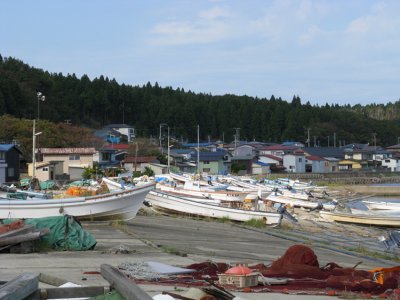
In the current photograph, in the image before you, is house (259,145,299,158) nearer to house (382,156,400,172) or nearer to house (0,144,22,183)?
house (382,156,400,172)

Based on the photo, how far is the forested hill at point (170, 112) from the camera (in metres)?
96.9

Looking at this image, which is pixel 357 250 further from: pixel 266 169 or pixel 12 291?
pixel 266 169

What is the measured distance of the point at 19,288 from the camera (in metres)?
4.30

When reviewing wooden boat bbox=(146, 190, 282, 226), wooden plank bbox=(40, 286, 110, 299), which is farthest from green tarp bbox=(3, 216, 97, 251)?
wooden boat bbox=(146, 190, 282, 226)

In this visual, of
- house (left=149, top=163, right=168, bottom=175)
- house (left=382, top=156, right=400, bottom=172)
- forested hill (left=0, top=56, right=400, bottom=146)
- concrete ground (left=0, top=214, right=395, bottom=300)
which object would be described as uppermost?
forested hill (left=0, top=56, right=400, bottom=146)

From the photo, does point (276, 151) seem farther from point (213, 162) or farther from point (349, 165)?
point (213, 162)

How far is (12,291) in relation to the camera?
412cm

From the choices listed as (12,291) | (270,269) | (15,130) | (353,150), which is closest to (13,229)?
(270,269)

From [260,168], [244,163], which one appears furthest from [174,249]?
[244,163]

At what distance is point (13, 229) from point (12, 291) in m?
8.97

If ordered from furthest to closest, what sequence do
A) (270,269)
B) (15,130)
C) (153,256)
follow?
(15,130) → (153,256) → (270,269)

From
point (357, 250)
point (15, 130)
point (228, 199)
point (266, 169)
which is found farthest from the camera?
point (266, 169)

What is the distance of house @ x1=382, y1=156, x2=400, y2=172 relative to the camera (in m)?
112

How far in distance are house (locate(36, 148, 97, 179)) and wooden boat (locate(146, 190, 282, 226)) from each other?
109 feet
